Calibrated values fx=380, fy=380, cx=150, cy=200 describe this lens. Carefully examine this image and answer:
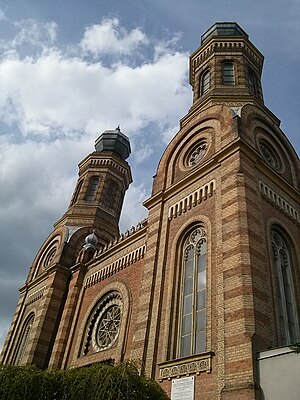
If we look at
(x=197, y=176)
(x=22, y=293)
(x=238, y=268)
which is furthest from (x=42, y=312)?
(x=238, y=268)

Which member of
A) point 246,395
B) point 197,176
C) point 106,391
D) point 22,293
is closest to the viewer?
point 106,391

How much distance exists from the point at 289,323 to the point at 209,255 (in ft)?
10.6

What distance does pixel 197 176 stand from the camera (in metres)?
15.3

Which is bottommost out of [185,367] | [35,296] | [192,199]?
[185,367]

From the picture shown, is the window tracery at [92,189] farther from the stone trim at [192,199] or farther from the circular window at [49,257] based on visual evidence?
the stone trim at [192,199]

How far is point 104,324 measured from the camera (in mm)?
17500

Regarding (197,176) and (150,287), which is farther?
(197,176)

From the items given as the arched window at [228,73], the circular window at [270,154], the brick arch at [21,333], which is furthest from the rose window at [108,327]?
the arched window at [228,73]

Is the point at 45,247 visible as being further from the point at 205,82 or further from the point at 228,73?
the point at 228,73

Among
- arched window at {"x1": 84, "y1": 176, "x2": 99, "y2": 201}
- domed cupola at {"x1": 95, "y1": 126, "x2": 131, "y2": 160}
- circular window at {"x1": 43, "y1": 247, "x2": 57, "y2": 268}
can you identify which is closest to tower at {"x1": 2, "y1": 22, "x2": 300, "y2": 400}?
circular window at {"x1": 43, "y1": 247, "x2": 57, "y2": 268}

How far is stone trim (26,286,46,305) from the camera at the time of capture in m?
22.6

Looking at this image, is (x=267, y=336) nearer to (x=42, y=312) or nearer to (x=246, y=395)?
(x=246, y=395)

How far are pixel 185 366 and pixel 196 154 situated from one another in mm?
9363

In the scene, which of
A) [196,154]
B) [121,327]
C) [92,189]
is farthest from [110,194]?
[121,327]
